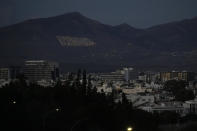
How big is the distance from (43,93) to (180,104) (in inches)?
1638

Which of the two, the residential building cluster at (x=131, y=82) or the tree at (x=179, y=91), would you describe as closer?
the residential building cluster at (x=131, y=82)

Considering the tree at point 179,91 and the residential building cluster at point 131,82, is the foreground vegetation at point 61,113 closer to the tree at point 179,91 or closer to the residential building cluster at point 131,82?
the residential building cluster at point 131,82

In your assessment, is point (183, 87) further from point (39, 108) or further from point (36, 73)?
point (39, 108)

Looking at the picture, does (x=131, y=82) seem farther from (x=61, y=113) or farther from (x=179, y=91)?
(x=61, y=113)

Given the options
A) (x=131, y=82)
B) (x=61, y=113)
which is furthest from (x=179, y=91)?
(x=61, y=113)

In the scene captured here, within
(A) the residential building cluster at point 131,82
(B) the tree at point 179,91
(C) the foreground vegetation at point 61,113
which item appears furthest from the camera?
(B) the tree at point 179,91

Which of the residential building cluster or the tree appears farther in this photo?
the tree

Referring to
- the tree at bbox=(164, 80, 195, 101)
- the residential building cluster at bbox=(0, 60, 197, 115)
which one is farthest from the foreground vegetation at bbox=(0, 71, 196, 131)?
the tree at bbox=(164, 80, 195, 101)

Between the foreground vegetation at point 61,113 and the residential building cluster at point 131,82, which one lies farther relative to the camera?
the residential building cluster at point 131,82

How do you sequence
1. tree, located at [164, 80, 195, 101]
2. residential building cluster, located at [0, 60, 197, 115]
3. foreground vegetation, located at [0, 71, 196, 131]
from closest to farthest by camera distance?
foreground vegetation, located at [0, 71, 196, 131], residential building cluster, located at [0, 60, 197, 115], tree, located at [164, 80, 195, 101]

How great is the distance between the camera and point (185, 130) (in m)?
55.1

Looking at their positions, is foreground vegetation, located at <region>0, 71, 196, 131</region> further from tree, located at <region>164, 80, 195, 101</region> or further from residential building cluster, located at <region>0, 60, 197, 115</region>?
tree, located at <region>164, 80, 195, 101</region>

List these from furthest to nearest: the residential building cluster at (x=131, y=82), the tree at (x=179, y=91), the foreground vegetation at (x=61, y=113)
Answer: the tree at (x=179, y=91)
the residential building cluster at (x=131, y=82)
the foreground vegetation at (x=61, y=113)

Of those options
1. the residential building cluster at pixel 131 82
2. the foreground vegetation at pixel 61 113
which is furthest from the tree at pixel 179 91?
the foreground vegetation at pixel 61 113
